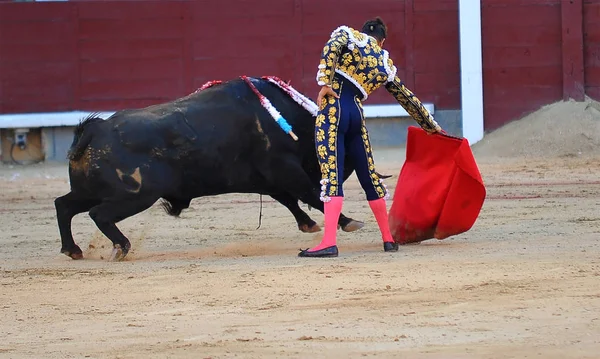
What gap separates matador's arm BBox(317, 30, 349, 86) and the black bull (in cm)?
84

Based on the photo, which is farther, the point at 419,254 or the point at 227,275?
the point at 419,254

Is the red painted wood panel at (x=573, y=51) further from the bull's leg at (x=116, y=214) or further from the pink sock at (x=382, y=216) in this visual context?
the bull's leg at (x=116, y=214)

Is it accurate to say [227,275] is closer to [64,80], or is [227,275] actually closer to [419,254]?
[419,254]

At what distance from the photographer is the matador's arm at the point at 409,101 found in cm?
611

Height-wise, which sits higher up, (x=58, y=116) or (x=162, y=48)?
(x=162, y=48)

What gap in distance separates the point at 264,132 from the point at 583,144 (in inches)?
222

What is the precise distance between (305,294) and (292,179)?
172 cm

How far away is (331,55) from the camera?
5.77 metres

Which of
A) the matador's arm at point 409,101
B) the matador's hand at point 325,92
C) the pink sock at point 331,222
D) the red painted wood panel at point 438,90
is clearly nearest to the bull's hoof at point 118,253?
the pink sock at point 331,222

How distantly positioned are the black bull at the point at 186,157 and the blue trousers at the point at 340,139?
0.51m

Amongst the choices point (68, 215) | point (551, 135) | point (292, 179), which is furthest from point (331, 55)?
point (551, 135)

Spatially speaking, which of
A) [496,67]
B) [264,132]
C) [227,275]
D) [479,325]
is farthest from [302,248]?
[496,67]

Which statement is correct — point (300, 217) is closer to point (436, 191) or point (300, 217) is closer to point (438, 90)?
point (436, 191)

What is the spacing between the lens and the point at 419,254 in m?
6.00
